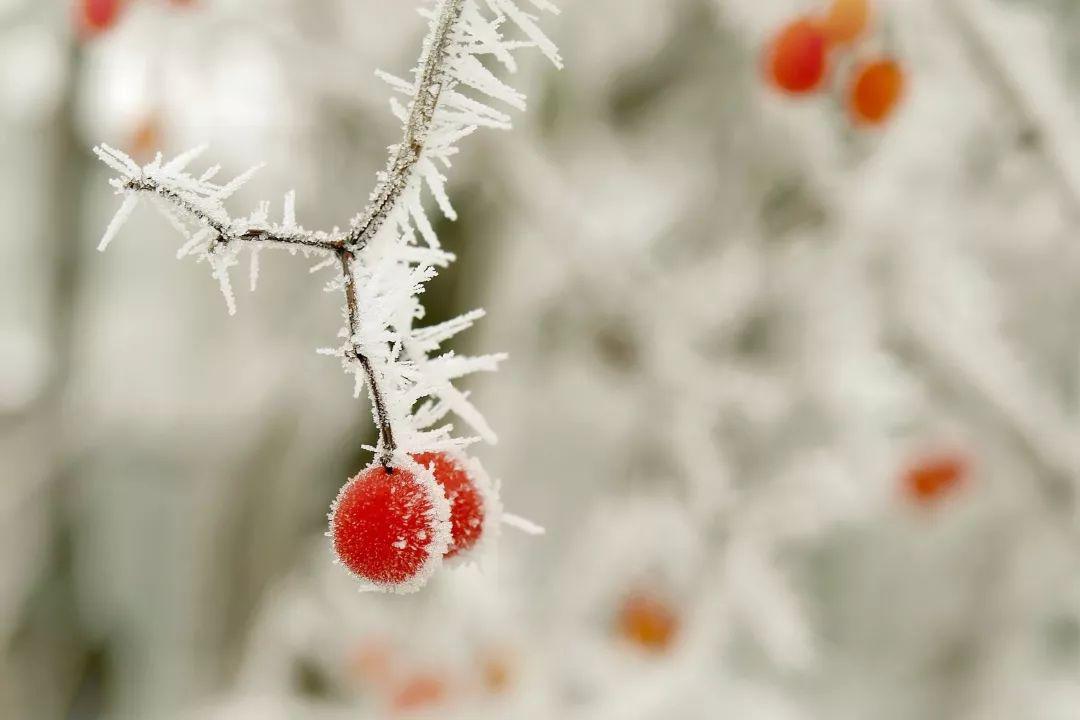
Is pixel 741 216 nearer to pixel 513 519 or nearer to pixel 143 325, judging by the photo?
pixel 513 519

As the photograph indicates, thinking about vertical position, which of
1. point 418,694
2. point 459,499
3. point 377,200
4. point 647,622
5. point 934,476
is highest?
point 934,476

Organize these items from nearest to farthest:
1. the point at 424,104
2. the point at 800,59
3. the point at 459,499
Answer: the point at 424,104
the point at 459,499
the point at 800,59

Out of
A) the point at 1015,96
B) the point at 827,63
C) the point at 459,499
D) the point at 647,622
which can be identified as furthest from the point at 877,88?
the point at 647,622

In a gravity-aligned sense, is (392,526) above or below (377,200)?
below

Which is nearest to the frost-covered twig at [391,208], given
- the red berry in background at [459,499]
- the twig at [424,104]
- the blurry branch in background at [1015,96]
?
the twig at [424,104]

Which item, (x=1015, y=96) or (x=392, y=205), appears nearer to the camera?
(x=392, y=205)

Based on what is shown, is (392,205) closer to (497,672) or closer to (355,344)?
(355,344)

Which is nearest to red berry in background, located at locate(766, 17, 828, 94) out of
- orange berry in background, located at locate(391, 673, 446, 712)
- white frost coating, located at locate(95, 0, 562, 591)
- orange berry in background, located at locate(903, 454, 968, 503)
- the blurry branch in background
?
the blurry branch in background

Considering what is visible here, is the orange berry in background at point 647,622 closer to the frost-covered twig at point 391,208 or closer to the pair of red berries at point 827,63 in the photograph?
the pair of red berries at point 827,63
